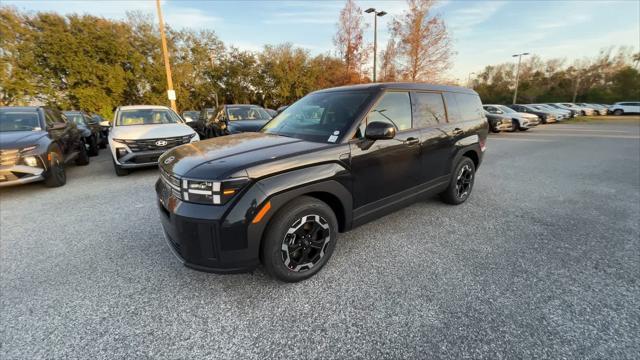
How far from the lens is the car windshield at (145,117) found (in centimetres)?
692

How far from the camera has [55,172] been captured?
540 cm

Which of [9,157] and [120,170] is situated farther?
[120,170]

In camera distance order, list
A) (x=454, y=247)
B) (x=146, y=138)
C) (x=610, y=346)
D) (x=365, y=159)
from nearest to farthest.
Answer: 1. (x=610, y=346)
2. (x=365, y=159)
3. (x=454, y=247)
4. (x=146, y=138)

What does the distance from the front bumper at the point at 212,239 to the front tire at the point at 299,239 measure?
14 cm

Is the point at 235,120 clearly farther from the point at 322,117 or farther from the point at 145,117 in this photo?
the point at 322,117

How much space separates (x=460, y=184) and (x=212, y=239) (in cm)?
378

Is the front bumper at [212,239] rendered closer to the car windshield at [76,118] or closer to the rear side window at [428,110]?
the rear side window at [428,110]

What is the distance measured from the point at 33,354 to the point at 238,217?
156 centimetres

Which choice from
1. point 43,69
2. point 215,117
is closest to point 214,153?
point 215,117

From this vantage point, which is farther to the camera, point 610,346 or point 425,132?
point 425,132

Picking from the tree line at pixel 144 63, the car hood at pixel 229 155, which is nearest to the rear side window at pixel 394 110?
the car hood at pixel 229 155

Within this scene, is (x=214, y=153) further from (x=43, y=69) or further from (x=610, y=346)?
(x=43, y=69)

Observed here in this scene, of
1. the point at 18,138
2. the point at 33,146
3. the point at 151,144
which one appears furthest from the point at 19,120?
the point at 151,144

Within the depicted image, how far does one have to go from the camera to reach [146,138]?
5.93m
